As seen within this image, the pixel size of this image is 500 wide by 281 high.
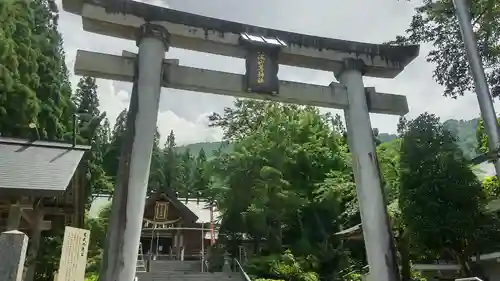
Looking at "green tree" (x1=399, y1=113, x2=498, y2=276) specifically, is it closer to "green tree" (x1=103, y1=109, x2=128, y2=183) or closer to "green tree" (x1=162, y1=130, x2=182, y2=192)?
"green tree" (x1=103, y1=109, x2=128, y2=183)

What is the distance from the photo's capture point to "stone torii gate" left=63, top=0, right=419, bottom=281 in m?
5.19

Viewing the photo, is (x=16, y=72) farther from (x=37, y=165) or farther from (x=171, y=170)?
(x=171, y=170)

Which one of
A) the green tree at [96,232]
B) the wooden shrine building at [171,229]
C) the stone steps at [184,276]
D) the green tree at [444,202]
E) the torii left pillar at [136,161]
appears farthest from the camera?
the wooden shrine building at [171,229]

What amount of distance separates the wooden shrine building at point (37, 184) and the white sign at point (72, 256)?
5.87ft

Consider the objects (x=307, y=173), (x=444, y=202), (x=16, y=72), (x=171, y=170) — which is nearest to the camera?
(x=444, y=202)

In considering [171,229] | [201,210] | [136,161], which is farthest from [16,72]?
[201,210]

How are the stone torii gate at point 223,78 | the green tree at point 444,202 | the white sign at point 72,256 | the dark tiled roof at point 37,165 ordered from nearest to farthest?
1. the white sign at point 72,256
2. the stone torii gate at point 223,78
3. the dark tiled roof at point 37,165
4. the green tree at point 444,202

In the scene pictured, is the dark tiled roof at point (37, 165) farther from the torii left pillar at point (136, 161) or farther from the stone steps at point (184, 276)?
the stone steps at point (184, 276)

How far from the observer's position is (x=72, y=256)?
444 cm

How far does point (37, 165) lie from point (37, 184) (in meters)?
1.17

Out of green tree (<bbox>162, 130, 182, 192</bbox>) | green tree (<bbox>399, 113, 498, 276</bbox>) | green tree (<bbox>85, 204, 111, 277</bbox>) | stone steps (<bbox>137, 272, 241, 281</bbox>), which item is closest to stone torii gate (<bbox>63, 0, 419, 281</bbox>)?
green tree (<bbox>399, 113, 498, 276</bbox>)

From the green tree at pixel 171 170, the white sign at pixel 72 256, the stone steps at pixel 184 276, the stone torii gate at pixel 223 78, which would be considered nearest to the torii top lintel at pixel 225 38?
the stone torii gate at pixel 223 78

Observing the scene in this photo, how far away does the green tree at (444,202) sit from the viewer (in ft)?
33.3

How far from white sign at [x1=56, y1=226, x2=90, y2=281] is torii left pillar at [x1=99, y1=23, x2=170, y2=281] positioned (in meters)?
0.28
